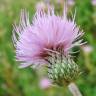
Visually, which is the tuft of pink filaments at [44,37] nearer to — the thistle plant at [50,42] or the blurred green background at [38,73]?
the thistle plant at [50,42]

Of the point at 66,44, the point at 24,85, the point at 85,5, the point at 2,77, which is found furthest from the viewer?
the point at 85,5

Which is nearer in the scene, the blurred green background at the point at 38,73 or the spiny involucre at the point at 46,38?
the spiny involucre at the point at 46,38

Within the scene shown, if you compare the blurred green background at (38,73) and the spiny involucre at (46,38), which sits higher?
the spiny involucre at (46,38)

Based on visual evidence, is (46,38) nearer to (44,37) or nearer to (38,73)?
(44,37)

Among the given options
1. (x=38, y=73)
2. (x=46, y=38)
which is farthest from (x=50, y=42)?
(x=38, y=73)

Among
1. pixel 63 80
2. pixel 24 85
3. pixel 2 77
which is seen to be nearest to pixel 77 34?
pixel 63 80

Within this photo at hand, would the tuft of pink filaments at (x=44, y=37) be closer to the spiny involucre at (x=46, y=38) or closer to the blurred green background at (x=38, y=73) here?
the spiny involucre at (x=46, y=38)

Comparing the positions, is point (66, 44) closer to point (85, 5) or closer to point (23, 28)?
point (23, 28)

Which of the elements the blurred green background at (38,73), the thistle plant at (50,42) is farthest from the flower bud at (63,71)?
the blurred green background at (38,73)
